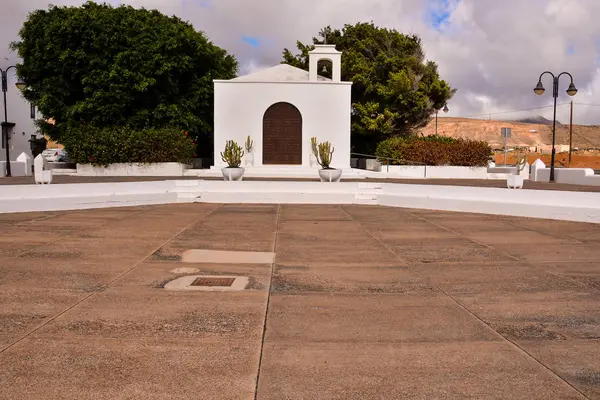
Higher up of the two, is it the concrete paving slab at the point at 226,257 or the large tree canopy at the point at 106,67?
the large tree canopy at the point at 106,67

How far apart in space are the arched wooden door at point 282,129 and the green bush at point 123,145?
5.23 meters

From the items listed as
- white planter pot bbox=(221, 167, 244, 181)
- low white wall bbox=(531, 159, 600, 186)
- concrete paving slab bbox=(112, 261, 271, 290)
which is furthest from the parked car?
concrete paving slab bbox=(112, 261, 271, 290)

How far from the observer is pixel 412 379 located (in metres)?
3.71

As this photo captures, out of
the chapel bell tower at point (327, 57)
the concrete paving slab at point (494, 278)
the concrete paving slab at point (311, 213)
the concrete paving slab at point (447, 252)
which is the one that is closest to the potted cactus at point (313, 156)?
the chapel bell tower at point (327, 57)

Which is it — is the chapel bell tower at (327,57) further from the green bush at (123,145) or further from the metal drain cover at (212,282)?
the metal drain cover at (212,282)

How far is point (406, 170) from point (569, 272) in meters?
23.8

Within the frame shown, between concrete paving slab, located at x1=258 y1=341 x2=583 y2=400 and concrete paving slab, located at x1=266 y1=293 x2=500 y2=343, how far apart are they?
192 millimetres

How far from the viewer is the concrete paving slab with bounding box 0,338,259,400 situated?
3.44m

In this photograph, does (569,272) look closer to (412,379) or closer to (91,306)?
(412,379)

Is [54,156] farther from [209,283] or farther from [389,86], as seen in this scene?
[209,283]

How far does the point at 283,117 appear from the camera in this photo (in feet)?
97.3

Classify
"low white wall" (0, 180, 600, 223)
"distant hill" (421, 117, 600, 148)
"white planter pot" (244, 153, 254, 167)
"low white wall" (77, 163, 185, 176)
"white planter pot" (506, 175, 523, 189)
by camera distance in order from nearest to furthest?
"low white wall" (0, 180, 600, 223)
"white planter pot" (506, 175, 523, 189)
"white planter pot" (244, 153, 254, 167)
"low white wall" (77, 163, 185, 176)
"distant hill" (421, 117, 600, 148)

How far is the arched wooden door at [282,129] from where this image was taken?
29453 millimetres

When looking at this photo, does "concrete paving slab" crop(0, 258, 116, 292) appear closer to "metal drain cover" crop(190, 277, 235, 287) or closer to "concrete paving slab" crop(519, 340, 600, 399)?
"metal drain cover" crop(190, 277, 235, 287)
